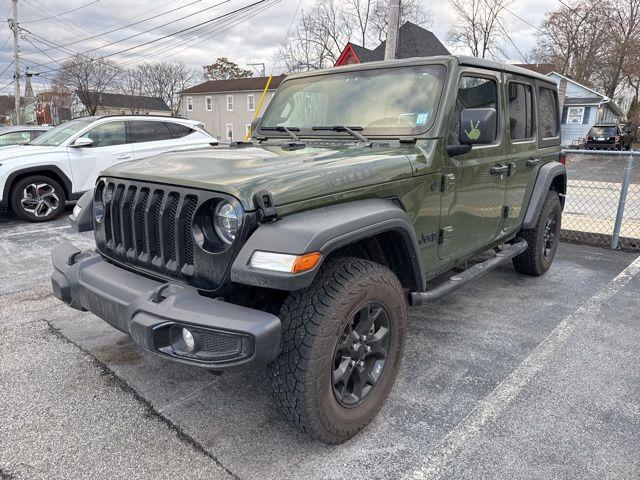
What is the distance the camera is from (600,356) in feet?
11.1

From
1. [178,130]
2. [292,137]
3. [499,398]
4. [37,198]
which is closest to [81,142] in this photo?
[37,198]

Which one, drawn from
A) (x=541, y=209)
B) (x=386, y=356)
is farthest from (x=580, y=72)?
(x=386, y=356)

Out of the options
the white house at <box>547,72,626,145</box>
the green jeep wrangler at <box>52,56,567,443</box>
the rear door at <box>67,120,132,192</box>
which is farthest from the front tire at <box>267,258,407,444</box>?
the white house at <box>547,72,626,145</box>

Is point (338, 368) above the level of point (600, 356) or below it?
above

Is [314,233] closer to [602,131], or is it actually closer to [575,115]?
[602,131]

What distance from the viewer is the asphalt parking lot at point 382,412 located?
2279 mm

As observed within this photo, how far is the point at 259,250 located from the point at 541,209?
11.4ft

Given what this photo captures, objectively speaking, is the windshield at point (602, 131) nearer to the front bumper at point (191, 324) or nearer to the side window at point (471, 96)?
the side window at point (471, 96)

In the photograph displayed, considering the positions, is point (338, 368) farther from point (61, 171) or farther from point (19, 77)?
point (19, 77)

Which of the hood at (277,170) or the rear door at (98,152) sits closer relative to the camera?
the hood at (277,170)

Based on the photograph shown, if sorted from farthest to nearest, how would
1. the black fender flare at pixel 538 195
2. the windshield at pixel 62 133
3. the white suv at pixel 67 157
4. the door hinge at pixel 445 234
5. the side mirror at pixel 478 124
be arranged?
1. the windshield at pixel 62 133
2. the white suv at pixel 67 157
3. the black fender flare at pixel 538 195
4. the door hinge at pixel 445 234
5. the side mirror at pixel 478 124

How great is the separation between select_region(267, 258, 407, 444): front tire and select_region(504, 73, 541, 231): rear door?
77.6 inches

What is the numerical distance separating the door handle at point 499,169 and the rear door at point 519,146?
0.08 m

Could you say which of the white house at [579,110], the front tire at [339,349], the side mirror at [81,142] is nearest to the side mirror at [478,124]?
the front tire at [339,349]
